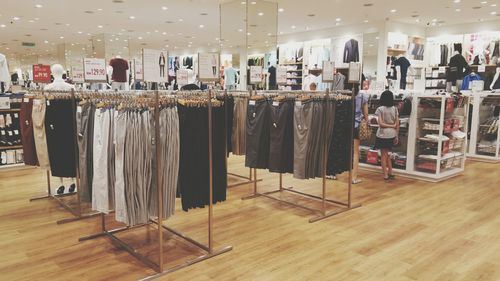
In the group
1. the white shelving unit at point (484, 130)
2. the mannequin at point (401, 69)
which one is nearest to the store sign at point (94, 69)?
the white shelving unit at point (484, 130)

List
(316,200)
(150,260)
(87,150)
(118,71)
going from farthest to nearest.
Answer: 1. (118,71)
2. (316,200)
3. (87,150)
4. (150,260)

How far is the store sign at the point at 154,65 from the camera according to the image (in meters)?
3.13

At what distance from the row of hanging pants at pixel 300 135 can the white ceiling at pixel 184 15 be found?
5867 millimetres

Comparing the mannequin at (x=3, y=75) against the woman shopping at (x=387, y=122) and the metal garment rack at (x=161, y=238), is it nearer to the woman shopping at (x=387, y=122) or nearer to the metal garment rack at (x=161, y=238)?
the metal garment rack at (x=161, y=238)

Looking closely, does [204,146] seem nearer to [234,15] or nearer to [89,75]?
[89,75]

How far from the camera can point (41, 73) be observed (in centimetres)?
615

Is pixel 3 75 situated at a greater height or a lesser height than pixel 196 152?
greater

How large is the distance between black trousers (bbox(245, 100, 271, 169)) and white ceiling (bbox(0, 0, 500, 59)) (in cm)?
582

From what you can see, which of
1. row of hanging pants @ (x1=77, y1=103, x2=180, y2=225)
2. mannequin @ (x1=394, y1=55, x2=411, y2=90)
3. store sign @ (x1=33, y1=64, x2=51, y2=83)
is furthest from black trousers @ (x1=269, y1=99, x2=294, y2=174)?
mannequin @ (x1=394, y1=55, x2=411, y2=90)

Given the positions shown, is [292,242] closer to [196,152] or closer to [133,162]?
[196,152]

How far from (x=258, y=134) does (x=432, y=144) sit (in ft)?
11.5

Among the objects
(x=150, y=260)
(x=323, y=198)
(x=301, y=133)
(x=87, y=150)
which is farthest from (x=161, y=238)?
(x=323, y=198)

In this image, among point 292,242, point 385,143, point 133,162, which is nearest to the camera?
point 133,162

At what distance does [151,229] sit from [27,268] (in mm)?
1256
